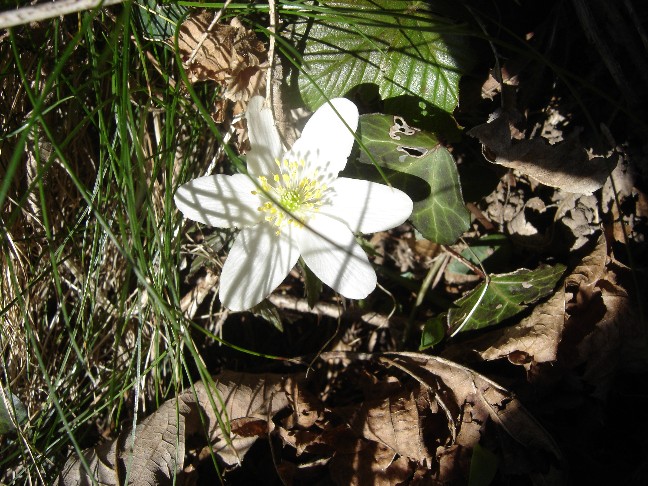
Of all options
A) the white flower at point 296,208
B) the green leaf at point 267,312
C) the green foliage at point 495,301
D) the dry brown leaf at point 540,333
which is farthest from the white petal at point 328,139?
the dry brown leaf at point 540,333

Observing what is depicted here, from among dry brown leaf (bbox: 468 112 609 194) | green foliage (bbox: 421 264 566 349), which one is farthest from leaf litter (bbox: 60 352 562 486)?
dry brown leaf (bbox: 468 112 609 194)

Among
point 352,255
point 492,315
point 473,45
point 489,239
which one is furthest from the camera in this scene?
point 489,239

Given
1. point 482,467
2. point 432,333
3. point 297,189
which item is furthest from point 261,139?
point 482,467

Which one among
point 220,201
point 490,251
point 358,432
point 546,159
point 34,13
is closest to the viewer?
point 34,13

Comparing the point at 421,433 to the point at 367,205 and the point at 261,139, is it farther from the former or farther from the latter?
the point at 261,139

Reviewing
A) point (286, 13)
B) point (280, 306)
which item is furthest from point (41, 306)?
point (286, 13)

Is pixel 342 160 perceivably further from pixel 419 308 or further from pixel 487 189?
pixel 419 308

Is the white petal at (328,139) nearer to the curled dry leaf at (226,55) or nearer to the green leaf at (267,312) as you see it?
the curled dry leaf at (226,55)
